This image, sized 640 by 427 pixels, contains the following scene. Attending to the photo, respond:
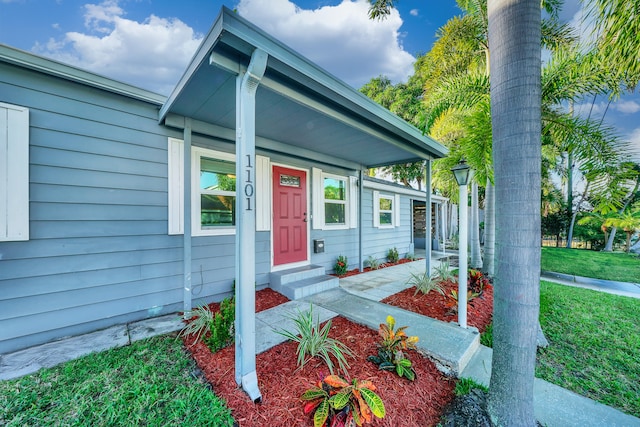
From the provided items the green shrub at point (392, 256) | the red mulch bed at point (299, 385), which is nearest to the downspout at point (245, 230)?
the red mulch bed at point (299, 385)

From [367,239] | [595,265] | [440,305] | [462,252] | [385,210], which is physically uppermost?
[385,210]

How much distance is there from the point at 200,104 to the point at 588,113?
4.84 m

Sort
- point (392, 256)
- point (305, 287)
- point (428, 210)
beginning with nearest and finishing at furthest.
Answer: point (305, 287) < point (428, 210) < point (392, 256)

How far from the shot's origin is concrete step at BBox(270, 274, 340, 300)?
3775 mm

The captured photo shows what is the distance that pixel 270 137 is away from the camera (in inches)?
152

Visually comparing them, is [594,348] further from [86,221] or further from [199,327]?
[86,221]

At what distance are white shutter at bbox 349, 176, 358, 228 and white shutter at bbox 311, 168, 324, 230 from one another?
3.20 feet

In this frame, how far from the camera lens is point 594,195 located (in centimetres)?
282

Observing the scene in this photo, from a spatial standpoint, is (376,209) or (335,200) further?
(376,209)

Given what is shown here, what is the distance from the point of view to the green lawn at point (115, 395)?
1.57 meters

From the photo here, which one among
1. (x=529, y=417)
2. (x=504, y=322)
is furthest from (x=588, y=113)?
(x=529, y=417)

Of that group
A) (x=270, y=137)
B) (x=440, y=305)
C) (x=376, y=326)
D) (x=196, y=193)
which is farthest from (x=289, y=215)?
(x=440, y=305)

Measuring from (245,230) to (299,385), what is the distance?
127 cm

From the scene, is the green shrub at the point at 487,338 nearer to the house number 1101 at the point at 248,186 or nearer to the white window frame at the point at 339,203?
the house number 1101 at the point at 248,186
